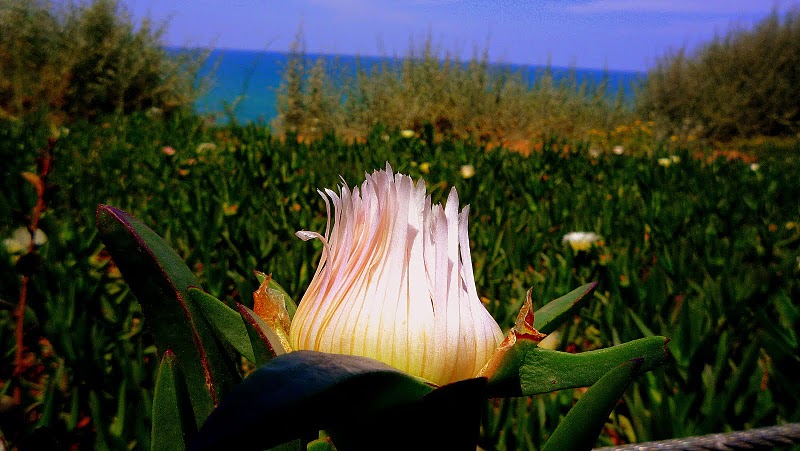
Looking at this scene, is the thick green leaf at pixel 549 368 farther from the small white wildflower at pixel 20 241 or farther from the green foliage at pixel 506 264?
the small white wildflower at pixel 20 241

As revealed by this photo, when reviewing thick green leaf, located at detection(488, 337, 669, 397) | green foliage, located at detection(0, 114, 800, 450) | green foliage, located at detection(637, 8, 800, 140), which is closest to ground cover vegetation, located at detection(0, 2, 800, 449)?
green foliage, located at detection(0, 114, 800, 450)

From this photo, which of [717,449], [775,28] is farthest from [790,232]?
[775,28]

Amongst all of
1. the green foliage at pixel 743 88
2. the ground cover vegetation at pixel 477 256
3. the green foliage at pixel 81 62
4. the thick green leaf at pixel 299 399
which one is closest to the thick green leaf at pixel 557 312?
the thick green leaf at pixel 299 399

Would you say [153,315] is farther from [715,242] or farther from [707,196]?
[707,196]

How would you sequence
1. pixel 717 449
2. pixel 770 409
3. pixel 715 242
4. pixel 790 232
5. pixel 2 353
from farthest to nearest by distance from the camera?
pixel 790 232
pixel 715 242
pixel 2 353
pixel 770 409
pixel 717 449

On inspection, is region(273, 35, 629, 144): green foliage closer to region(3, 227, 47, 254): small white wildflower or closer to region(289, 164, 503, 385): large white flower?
region(3, 227, 47, 254): small white wildflower

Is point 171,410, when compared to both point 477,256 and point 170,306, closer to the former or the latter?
point 170,306
